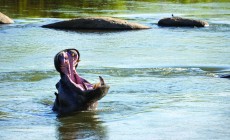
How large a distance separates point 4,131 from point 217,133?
122 inches

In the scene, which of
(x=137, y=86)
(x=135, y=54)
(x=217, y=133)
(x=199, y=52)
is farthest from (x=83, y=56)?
(x=217, y=133)

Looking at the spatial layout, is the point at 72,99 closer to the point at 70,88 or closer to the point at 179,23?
the point at 70,88

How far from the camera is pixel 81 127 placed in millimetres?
12328

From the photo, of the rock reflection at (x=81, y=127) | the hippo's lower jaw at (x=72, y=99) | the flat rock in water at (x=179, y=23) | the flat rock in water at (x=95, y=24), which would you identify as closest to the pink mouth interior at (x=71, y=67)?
the hippo's lower jaw at (x=72, y=99)

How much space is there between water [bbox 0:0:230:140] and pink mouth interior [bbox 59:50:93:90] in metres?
0.49

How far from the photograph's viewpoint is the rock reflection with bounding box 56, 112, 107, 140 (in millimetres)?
11547

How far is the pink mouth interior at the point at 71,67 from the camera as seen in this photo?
44.3ft

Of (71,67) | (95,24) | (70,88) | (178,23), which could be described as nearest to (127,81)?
(71,67)

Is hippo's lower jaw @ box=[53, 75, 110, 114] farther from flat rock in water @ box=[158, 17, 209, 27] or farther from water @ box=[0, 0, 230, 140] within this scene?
flat rock in water @ box=[158, 17, 209, 27]

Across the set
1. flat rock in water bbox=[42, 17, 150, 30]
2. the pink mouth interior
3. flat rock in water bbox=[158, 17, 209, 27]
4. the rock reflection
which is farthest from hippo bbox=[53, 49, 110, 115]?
flat rock in water bbox=[158, 17, 209, 27]

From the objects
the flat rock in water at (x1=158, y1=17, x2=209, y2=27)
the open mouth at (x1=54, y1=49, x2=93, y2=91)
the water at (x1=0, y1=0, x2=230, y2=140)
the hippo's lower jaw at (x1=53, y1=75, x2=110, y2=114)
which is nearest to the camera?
the water at (x1=0, y1=0, x2=230, y2=140)

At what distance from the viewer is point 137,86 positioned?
→ 647 inches

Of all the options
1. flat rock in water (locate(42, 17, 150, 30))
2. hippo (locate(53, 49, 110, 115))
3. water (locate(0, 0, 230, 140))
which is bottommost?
flat rock in water (locate(42, 17, 150, 30))

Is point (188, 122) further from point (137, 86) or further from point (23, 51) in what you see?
point (23, 51)
